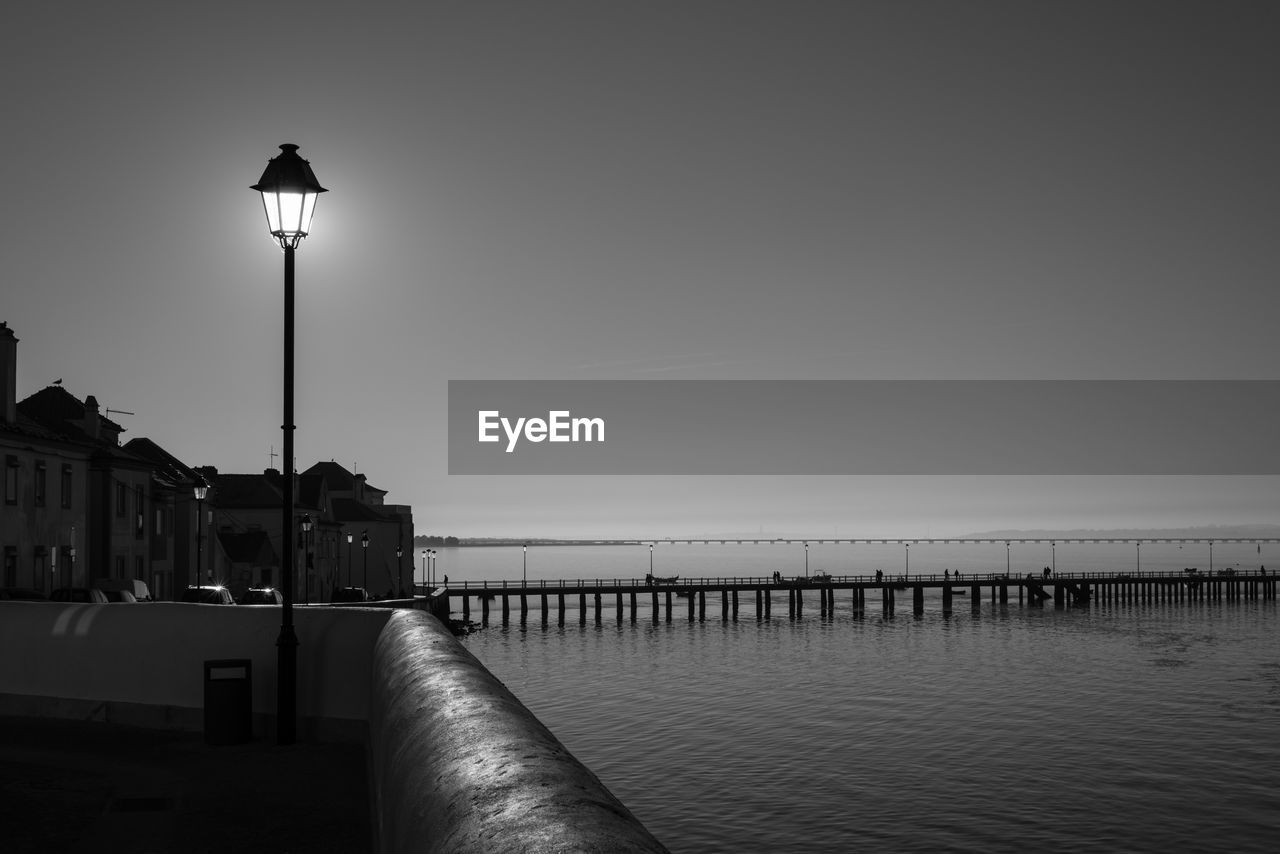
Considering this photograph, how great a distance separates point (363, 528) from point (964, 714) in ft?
191

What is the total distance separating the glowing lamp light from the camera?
1095 centimetres

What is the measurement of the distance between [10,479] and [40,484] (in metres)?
2.11

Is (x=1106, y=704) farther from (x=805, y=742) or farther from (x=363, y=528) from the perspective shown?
(x=363, y=528)

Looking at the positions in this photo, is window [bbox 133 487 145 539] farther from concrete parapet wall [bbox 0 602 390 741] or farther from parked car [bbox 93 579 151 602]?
concrete parapet wall [bbox 0 602 390 741]

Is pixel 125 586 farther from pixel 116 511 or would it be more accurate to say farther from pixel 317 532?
pixel 317 532

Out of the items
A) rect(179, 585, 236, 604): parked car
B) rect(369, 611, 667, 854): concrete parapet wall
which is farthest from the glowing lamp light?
rect(179, 585, 236, 604): parked car

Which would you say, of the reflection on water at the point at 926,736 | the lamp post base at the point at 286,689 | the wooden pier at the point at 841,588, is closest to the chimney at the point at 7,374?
the reflection on water at the point at 926,736

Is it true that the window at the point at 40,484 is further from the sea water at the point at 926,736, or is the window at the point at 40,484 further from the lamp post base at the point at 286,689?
the lamp post base at the point at 286,689

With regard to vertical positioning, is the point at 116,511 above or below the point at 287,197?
below

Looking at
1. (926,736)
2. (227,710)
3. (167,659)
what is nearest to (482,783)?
(227,710)

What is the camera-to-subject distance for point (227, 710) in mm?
10461

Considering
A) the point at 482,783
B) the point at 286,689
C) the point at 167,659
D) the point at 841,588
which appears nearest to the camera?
the point at 482,783

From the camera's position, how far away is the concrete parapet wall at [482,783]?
107 inches

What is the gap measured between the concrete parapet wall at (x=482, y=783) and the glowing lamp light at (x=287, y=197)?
6.26m
